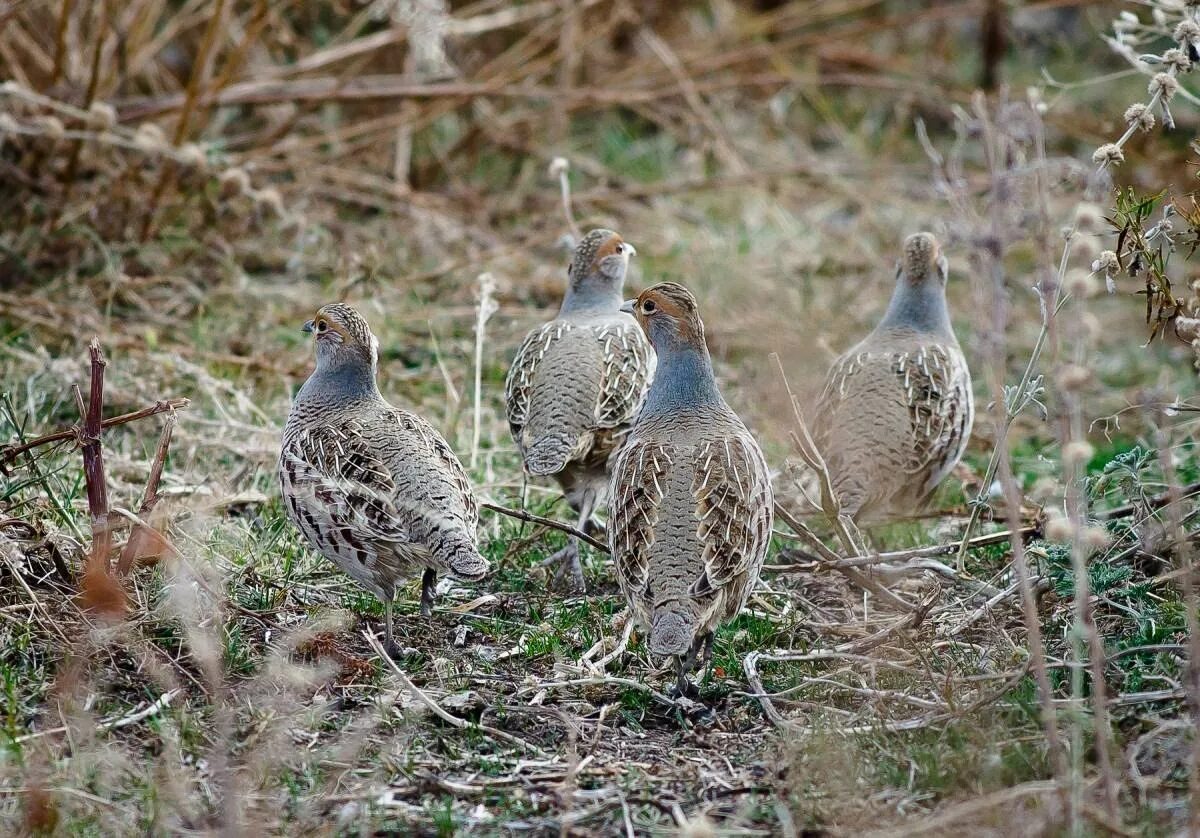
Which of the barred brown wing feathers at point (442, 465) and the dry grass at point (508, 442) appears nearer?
the dry grass at point (508, 442)

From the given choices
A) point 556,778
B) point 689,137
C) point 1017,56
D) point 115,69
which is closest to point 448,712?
point 556,778

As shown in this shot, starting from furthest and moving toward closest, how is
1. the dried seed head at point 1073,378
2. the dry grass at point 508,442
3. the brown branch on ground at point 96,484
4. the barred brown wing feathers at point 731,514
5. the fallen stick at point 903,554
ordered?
the fallen stick at point 903,554
the barred brown wing feathers at point 731,514
the brown branch on ground at point 96,484
the dry grass at point 508,442
the dried seed head at point 1073,378

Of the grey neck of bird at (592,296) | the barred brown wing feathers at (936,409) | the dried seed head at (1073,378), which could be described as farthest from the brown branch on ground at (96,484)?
the barred brown wing feathers at (936,409)

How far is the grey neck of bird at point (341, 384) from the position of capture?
18.5 ft

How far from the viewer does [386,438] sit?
17.4ft

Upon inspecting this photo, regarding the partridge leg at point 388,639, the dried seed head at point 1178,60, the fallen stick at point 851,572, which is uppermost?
the dried seed head at point 1178,60

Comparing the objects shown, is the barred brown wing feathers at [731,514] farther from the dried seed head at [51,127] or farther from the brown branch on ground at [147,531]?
the dried seed head at [51,127]

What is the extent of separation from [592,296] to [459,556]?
2470 mm

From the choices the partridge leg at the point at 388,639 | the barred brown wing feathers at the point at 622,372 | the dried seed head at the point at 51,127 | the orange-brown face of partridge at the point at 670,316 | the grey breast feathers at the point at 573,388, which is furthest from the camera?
the dried seed head at the point at 51,127

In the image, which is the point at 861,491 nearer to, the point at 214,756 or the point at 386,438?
the point at 386,438

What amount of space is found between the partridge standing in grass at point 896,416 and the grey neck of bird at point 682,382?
42.8 inches

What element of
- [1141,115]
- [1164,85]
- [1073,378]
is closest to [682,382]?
[1141,115]

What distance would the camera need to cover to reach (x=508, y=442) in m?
7.64

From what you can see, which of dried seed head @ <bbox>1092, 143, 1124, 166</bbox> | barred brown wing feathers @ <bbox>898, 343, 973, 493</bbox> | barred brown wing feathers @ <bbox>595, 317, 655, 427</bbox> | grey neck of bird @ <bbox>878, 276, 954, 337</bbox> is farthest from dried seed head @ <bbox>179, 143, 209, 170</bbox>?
dried seed head @ <bbox>1092, 143, 1124, 166</bbox>
